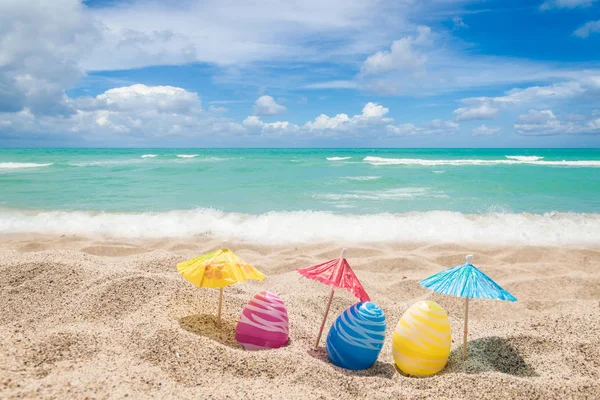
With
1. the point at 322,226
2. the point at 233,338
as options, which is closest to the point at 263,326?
the point at 233,338

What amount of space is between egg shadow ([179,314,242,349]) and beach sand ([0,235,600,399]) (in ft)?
0.06

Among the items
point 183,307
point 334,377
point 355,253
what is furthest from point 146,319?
point 355,253

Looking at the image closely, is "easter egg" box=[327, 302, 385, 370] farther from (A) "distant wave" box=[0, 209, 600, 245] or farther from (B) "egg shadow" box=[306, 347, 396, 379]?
(A) "distant wave" box=[0, 209, 600, 245]

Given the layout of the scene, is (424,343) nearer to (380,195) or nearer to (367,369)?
(367,369)

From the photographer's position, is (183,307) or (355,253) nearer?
(183,307)

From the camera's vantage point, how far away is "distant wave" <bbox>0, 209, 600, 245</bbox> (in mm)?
8016

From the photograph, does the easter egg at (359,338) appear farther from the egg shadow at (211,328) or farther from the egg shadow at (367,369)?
the egg shadow at (211,328)

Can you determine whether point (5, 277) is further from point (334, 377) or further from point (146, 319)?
point (334, 377)

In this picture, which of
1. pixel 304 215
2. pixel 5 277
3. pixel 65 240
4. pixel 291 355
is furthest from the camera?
→ pixel 304 215

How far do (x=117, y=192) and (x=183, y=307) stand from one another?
11993mm

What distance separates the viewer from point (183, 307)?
3.92 m

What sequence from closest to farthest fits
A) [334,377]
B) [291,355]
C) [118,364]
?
[118,364], [334,377], [291,355]

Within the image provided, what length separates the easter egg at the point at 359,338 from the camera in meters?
3.24

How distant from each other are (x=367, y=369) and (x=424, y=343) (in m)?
0.50
